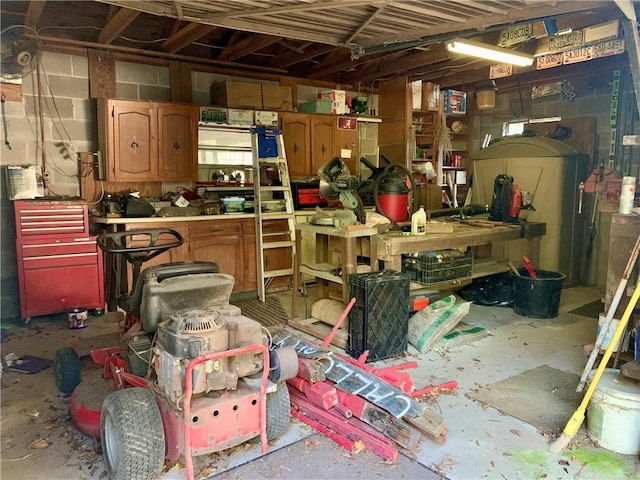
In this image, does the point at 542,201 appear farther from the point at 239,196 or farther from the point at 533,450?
the point at 533,450

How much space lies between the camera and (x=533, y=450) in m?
2.33

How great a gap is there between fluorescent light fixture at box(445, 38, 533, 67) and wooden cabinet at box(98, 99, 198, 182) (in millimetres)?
2803

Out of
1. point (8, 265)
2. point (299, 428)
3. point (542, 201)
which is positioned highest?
point (542, 201)

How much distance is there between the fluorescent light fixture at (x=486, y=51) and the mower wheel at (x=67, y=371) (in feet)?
11.5

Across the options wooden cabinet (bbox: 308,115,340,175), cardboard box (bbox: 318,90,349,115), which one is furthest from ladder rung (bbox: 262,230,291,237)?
cardboard box (bbox: 318,90,349,115)

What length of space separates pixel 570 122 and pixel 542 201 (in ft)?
4.15

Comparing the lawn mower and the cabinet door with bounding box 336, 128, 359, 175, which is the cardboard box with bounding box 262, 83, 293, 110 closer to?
the cabinet door with bounding box 336, 128, 359, 175

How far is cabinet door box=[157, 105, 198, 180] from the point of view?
503 centimetres

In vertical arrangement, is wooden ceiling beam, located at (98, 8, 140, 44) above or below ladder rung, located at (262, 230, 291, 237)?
above

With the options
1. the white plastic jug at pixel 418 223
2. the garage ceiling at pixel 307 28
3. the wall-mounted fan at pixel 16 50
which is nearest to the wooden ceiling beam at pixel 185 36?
the garage ceiling at pixel 307 28

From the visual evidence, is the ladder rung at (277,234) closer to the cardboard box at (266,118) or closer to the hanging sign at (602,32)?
the cardboard box at (266,118)

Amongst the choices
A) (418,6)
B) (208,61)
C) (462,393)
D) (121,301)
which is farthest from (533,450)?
(208,61)

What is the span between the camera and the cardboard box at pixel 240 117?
548cm

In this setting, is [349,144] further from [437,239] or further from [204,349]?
[204,349]
